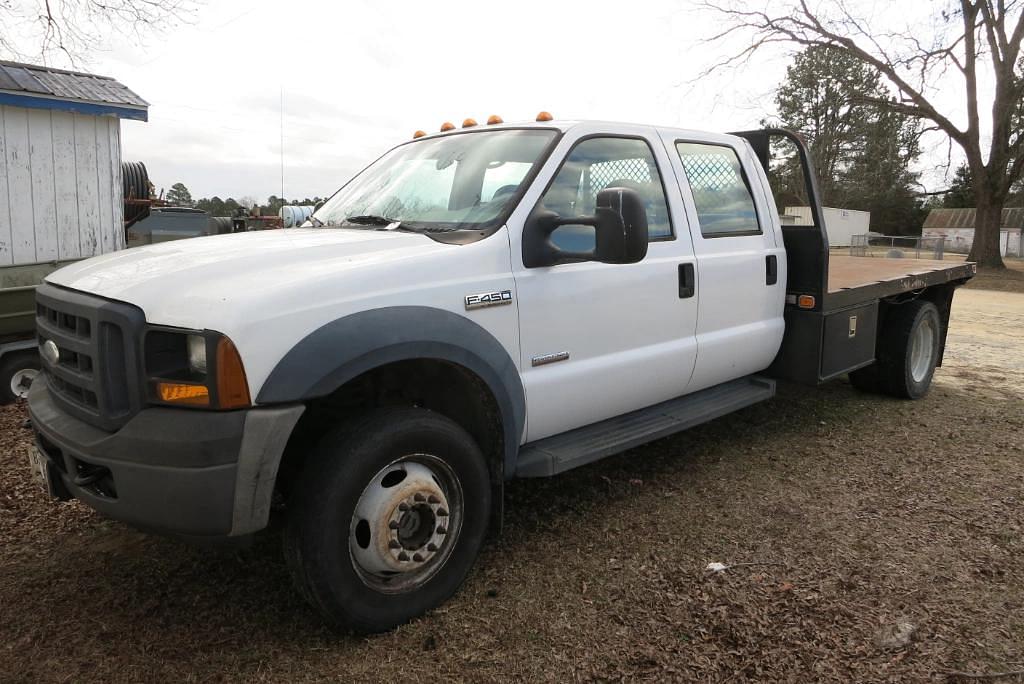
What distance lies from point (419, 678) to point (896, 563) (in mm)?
2221

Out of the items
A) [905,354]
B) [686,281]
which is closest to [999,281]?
[905,354]

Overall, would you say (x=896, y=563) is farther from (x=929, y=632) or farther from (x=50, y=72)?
(x=50, y=72)

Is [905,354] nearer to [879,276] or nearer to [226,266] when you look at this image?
[879,276]

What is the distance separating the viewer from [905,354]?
240 inches

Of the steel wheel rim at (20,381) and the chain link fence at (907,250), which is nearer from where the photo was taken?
the steel wheel rim at (20,381)

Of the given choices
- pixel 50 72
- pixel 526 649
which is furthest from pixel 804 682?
pixel 50 72

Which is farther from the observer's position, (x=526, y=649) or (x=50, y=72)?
(x=50, y=72)

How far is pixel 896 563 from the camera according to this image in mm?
3432

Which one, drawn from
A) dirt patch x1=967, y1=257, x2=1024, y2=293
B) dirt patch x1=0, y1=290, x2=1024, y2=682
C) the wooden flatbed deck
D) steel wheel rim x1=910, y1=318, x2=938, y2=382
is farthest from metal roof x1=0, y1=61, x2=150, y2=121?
dirt patch x1=967, y1=257, x2=1024, y2=293

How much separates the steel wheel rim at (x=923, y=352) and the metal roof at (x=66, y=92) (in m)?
9.23

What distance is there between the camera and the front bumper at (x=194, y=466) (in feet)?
7.82

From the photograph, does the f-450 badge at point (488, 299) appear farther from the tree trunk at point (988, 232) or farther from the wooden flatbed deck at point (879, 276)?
the tree trunk at point (988, 232)

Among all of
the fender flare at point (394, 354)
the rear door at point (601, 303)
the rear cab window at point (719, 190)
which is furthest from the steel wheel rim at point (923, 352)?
the fender flare at point (394, 354)

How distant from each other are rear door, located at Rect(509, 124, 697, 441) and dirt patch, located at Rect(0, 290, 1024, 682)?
636 mm
